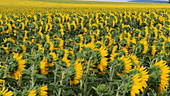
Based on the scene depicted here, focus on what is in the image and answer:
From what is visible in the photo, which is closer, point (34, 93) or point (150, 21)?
point (34, 93)

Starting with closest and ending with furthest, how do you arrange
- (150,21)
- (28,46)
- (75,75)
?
(75,75) < (28,46) < (150,21)

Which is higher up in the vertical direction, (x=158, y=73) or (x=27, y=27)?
(x=158, y=73)

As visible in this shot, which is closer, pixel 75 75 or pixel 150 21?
pixel 75 75

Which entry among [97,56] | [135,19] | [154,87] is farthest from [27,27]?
[154,87]

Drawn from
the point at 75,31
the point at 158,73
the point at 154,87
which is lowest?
the point at 75,31

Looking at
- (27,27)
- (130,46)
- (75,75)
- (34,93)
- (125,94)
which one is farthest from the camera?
(27,27)

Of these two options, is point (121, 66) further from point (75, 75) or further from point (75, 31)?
point (75, 31)

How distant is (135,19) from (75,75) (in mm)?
18429

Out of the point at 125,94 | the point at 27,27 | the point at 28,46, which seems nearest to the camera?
the point at 125,94

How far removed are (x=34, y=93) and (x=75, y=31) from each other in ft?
45.0

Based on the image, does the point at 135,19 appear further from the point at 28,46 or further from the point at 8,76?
the point at 8,76

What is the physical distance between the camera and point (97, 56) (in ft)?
14.7

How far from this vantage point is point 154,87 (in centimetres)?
359

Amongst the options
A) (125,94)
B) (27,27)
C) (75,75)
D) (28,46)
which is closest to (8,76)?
(75,75)
